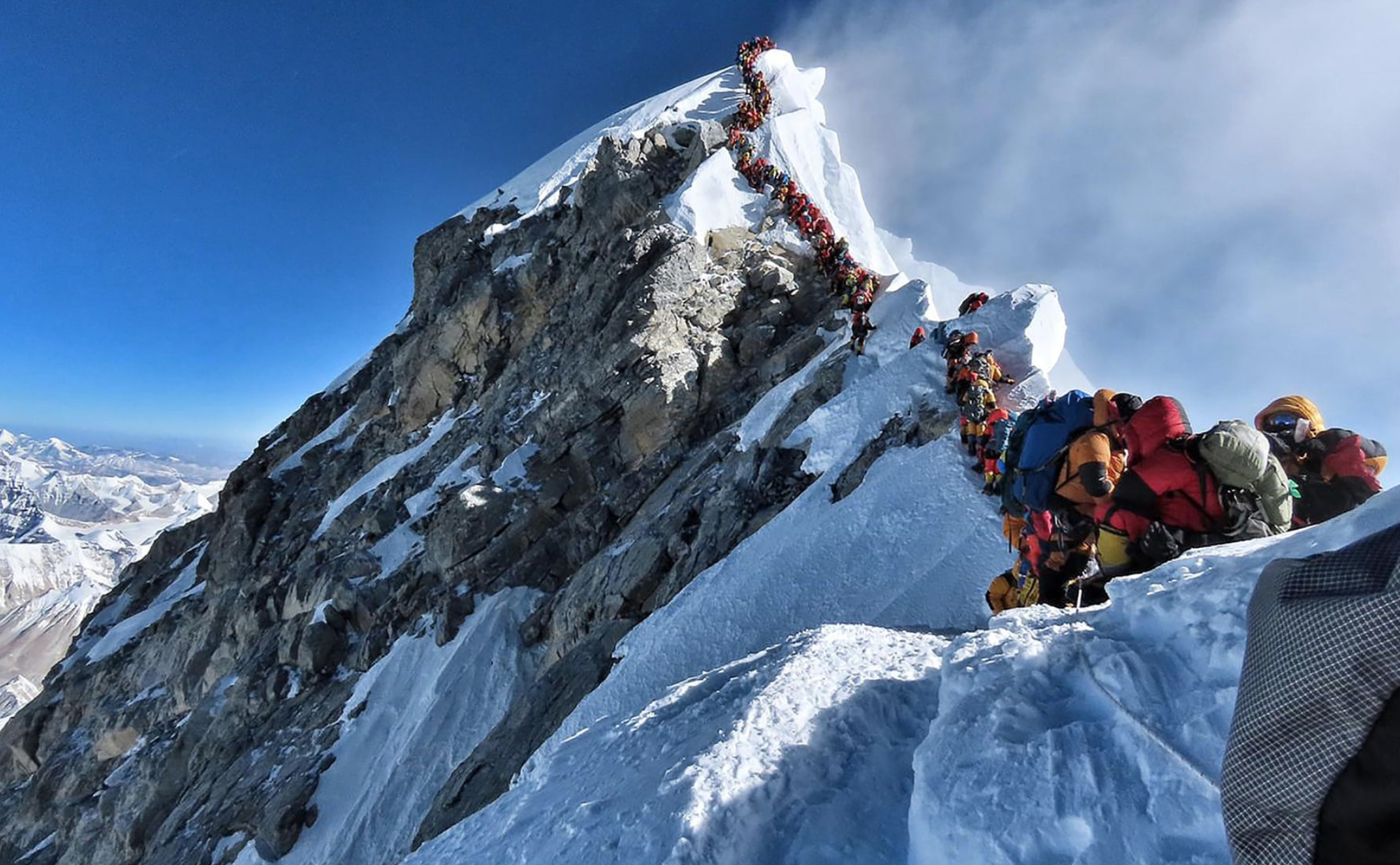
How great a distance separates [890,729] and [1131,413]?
12.7 feet

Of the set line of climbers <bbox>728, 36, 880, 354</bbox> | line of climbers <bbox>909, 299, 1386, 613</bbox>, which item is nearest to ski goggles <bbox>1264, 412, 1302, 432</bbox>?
line of climbers <bbox>909, 299, 1386, 613</bbox>

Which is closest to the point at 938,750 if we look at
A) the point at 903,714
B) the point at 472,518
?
the point at 903,714

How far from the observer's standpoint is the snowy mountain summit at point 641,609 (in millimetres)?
3197

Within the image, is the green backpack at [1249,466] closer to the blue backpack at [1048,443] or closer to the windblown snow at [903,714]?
the windblown snow at [903,714]

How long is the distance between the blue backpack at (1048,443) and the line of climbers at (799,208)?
9734 mm

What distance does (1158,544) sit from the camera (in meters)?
4.81

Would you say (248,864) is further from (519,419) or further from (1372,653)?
(1372,653)

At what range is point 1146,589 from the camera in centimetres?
354

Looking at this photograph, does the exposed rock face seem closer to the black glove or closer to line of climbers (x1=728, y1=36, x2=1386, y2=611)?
line of climbers (x1=728, y1=36, x2=1386, y2=611)

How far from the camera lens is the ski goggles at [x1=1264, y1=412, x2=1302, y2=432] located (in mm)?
6215

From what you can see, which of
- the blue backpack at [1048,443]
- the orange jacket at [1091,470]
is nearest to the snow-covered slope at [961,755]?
the orange jacket at [1091,470]

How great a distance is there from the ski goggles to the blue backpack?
2.11m

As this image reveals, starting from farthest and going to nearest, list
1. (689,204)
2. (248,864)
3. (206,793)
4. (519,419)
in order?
1. (689,204)
2. (519,419)
3. (206,793)
4. (248,864)

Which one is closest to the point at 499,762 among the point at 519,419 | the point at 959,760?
the point at 959,760
